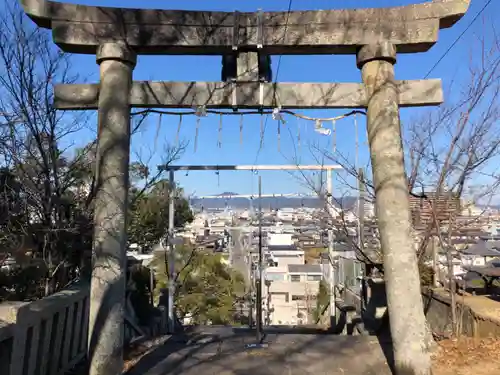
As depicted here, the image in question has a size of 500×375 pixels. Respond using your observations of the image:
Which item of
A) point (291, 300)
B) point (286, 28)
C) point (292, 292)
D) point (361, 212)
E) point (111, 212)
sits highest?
point (286, 28)

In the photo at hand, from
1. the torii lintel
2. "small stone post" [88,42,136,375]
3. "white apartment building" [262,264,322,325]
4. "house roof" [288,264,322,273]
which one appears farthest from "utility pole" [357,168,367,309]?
"house roof" [288,264,322,273]

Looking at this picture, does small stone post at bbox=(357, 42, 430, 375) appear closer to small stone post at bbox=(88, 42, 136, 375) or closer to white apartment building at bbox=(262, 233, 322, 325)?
small stone post at bbox=(88, 42, 136, 375)

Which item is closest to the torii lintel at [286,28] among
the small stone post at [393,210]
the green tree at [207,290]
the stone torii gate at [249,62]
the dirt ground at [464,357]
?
the stone torii gate at [249,62]

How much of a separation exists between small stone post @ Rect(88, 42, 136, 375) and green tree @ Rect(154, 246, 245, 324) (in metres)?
12.6

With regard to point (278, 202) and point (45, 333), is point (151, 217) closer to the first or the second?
point (278, 202)

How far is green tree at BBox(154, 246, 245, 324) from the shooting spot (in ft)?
58.4

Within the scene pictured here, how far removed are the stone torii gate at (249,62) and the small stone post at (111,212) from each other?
0.04ft

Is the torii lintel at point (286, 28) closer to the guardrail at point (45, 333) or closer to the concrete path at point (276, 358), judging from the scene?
the guardrail at point (45, 333)

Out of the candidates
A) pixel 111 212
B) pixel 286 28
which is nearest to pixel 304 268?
pixel 286 28

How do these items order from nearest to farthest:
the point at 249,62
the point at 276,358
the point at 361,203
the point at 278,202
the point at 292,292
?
the point at 276,358, the point at 249,62, the point at 361,203, the point at 278,202, the point at 292,292

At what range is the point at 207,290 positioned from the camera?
18.8m

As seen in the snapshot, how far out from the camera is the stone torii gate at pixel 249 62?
439 centimetres

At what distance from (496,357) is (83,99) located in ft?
18.4

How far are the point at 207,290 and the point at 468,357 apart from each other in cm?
1533
